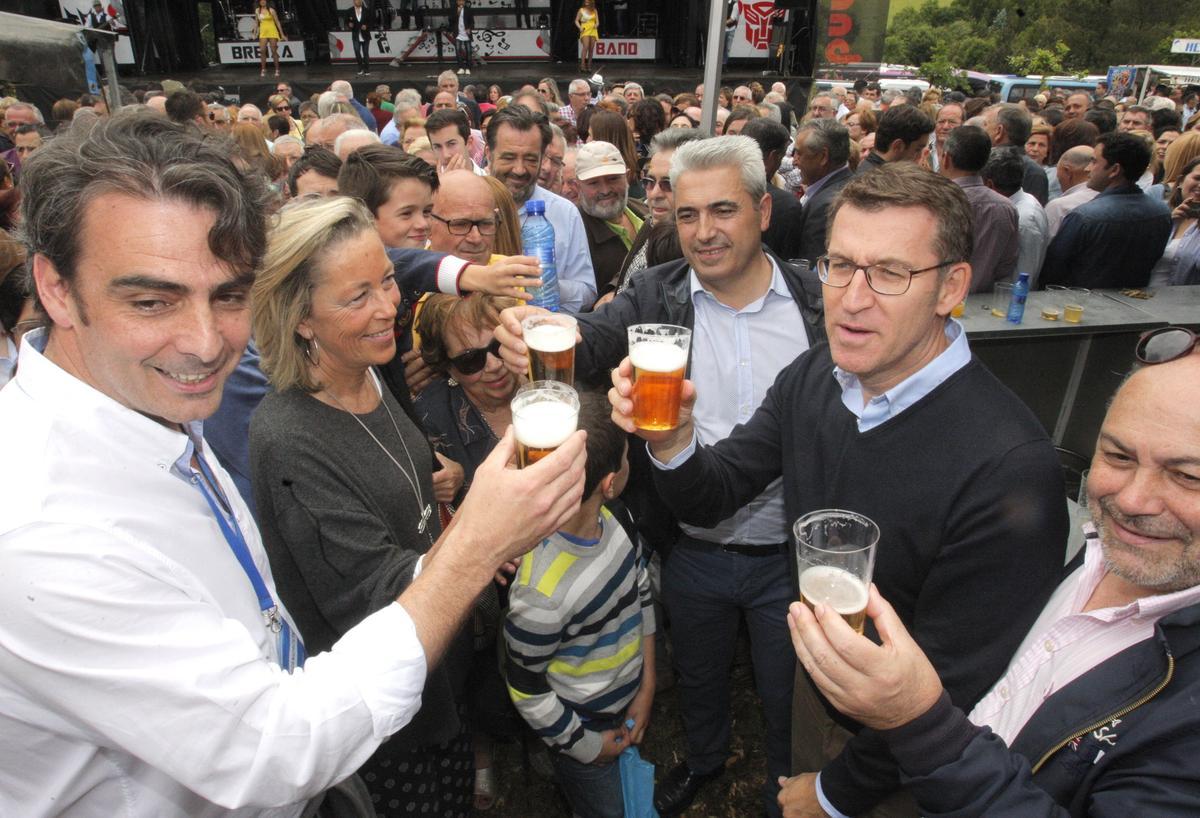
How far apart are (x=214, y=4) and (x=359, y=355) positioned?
27.2 meters

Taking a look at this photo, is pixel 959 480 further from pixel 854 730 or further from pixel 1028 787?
pixel 854 730

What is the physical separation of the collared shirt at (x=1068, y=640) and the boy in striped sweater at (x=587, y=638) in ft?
3.56

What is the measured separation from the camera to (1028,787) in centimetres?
126

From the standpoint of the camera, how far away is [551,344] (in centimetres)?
198

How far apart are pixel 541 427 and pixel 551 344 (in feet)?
1.66

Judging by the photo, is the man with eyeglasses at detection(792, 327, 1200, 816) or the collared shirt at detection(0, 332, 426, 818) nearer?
the collared shirt at detection(0, 332, 426, 818)


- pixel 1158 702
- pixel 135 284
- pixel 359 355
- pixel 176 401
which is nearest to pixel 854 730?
pixel 1158 702

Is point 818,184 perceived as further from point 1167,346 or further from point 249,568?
point 249,568

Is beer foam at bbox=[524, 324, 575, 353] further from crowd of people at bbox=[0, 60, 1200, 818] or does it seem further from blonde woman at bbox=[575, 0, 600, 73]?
blonde woman at bbox=[575, 0, 600, 73]

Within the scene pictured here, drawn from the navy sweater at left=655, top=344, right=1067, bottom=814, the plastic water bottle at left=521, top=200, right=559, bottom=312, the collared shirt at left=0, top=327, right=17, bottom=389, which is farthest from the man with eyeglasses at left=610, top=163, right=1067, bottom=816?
the collared shirt at left=0, top=327, right=17, bottom=389

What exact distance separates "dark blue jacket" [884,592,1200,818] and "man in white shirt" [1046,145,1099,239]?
5.48 m

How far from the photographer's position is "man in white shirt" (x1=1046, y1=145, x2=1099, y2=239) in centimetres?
601

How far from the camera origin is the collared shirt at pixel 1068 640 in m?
1.37

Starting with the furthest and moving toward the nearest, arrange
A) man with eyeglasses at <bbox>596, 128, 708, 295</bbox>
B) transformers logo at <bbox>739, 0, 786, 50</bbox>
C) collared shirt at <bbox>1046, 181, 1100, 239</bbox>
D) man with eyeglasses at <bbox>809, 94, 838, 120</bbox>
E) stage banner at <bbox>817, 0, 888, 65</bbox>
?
transformers logo at <bbox>739, 0, 786, 50</bbox>, stage banner at <bbox>817, 0, 888, 65</bbox>, man with eyeglasses at <bbox>809, 94, 838, 120</bbox>, collared shirt at <bbox>1046, 181, 1100, 239</bbox>, man with eyeglasses at <bbox>596, 128, 708, 295</bbox>
